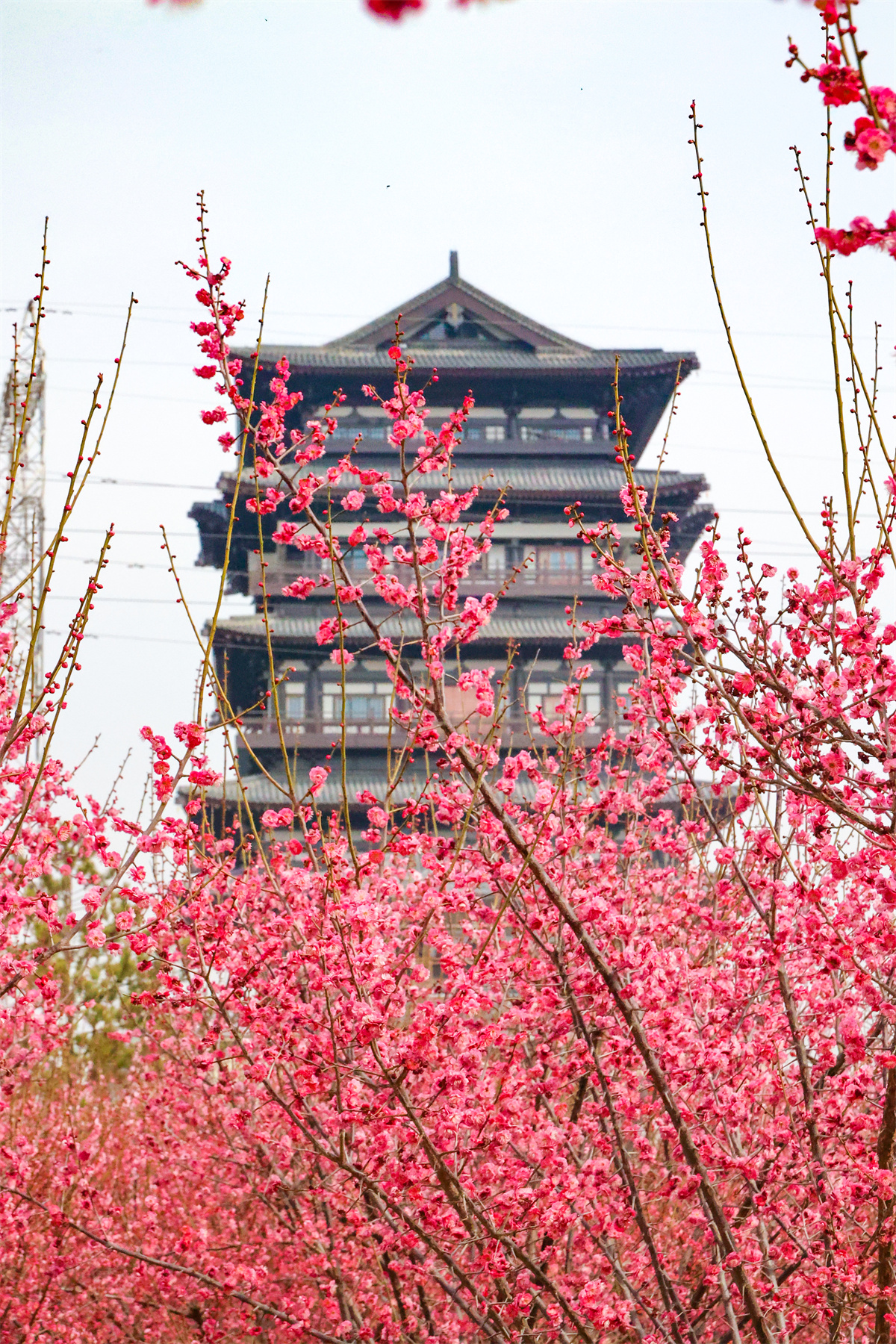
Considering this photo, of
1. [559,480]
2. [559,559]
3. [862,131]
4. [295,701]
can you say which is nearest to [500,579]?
[559,559]

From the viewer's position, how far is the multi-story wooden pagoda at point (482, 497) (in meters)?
28.5

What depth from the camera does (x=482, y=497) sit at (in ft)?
100

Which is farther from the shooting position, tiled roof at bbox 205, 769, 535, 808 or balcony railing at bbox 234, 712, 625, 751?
balcony railing at bbox 234, 712, 625, 751

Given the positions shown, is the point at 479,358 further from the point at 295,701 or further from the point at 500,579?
the point at 295,701

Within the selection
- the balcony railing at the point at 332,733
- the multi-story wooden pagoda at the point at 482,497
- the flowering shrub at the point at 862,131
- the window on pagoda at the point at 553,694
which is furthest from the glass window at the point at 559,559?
the flowering shrub at the point at 862,131

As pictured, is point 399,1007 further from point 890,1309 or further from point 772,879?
point 890,1309

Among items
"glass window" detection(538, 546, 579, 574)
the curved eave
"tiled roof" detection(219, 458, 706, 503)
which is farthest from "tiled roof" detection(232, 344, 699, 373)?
"glass window" detection(538, 546, 579, 574)

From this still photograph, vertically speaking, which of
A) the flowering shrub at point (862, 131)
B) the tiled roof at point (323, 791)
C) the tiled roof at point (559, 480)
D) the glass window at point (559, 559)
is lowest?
the tiled roof at point (323, 791)

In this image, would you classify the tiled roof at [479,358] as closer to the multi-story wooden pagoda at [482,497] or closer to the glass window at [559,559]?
the multi-story wooden pagoda at [482,497]

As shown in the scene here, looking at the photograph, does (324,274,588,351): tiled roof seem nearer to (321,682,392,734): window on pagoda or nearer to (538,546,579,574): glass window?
(538,546,579,574): glass window

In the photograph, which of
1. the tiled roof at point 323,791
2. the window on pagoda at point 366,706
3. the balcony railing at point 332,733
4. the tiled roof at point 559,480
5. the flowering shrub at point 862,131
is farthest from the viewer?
the tiled roof at point 559,480

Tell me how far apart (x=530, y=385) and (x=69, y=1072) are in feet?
66.7

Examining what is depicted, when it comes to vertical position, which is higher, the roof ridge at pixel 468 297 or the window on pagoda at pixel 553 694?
the roof ridge at pixel 468 297

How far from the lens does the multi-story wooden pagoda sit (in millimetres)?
28547
